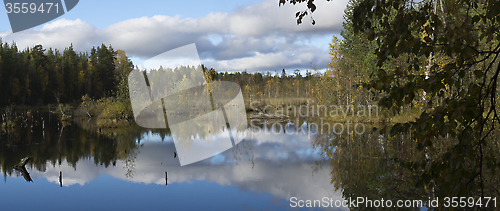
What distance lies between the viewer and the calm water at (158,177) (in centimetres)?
944

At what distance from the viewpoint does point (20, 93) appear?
6588cm

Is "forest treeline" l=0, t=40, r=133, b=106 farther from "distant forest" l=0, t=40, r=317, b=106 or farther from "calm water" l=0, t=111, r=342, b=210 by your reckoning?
"calm water" l=0, t=111, r=342, b=210

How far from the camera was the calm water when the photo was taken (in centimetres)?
944

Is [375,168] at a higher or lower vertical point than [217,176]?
higher

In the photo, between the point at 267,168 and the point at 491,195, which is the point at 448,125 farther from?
the point at 267,168

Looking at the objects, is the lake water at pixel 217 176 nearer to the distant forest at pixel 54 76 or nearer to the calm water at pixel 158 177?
the calm water at pixel 158 177

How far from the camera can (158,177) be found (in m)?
12.1

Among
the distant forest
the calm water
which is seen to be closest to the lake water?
the calm water
